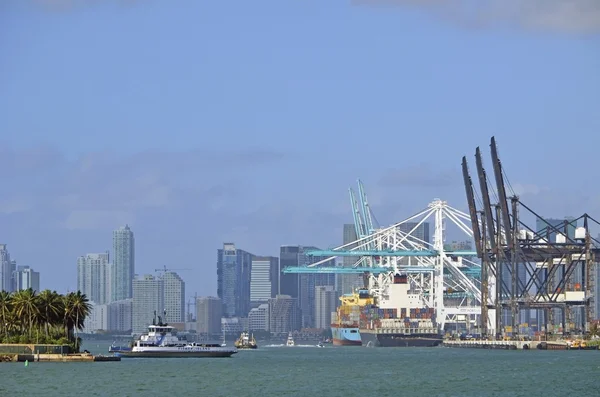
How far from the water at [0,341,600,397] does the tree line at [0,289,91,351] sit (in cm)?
524

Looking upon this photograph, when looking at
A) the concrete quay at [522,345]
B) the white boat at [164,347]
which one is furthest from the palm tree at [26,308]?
the concrete quay at [522,345]

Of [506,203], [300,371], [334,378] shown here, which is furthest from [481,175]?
[334,378]

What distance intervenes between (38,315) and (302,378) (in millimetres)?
27660

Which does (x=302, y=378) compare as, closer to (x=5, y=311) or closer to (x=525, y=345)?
(x=5, y=311)

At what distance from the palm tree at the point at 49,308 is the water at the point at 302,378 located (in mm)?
5758

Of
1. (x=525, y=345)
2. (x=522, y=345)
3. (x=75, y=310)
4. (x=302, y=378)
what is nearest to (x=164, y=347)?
(x=75, y=310)

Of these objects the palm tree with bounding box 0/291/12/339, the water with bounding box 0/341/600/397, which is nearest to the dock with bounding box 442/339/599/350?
the water with bounding box 0/341/600/397

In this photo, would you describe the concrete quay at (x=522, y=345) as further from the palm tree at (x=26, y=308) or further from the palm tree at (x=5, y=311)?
the palm tree at (x=26, y=308)

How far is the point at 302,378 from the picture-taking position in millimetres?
101812

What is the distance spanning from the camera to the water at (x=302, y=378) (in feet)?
281

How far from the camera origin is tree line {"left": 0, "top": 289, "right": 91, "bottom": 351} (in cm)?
11944

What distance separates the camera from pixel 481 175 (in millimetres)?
180250

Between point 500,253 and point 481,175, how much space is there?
9.89 meters

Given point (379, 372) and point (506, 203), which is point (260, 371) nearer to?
point (379, 372)
